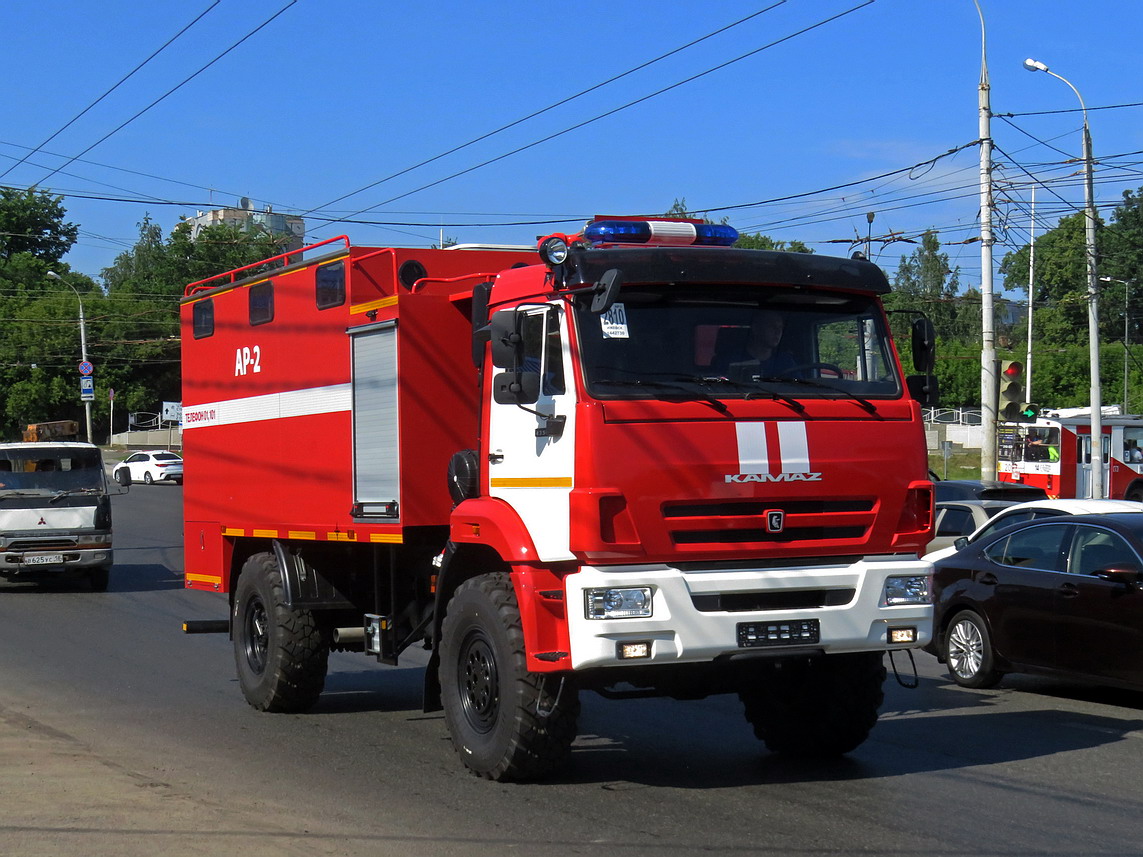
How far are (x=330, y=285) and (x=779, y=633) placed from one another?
12.9 ft

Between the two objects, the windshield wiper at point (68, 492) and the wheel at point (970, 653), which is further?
the windshield wiper at point (68, 492)

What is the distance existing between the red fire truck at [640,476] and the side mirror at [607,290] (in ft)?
0.04

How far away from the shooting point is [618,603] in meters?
6.68

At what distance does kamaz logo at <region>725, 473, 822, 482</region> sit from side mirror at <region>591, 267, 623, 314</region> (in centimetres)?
103

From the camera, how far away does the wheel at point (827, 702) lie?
7871mm

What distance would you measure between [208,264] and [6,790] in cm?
7869

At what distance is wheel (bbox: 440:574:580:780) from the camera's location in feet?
23.1

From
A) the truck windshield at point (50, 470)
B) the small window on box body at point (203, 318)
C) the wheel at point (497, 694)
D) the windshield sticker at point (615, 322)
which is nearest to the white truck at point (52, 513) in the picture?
the truck windshield at point (50, 470)

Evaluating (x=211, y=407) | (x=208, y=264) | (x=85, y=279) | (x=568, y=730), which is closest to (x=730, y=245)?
(x=568, y=730)

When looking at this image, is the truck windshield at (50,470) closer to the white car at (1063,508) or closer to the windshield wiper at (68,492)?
the windshield wiper at (68,492)

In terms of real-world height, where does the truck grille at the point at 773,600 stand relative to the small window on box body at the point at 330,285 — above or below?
below

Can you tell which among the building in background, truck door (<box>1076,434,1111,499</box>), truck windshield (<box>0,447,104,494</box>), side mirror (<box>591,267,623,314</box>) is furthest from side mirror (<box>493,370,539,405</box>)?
the building in background

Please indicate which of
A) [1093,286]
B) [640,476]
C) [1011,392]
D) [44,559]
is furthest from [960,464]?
[640,476]

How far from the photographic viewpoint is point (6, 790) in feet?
23.9
